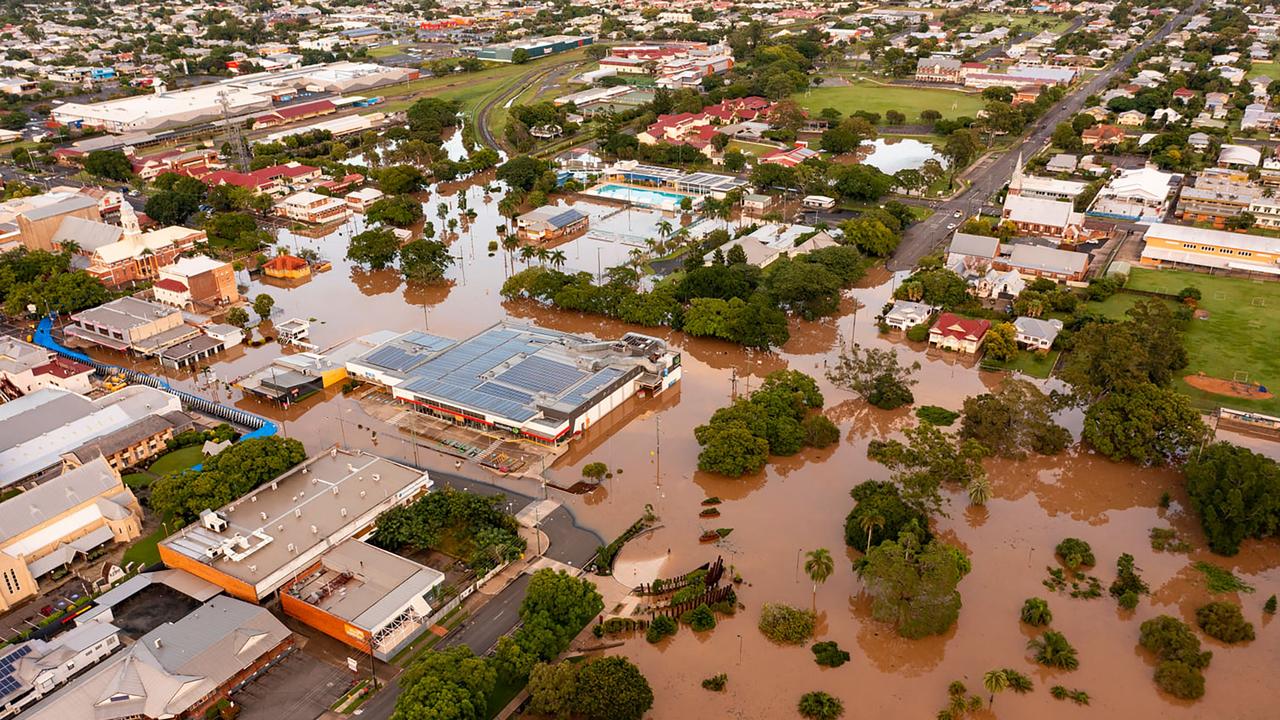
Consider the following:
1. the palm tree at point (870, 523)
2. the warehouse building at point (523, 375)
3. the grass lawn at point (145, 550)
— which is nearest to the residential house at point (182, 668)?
the grass lawn at point (145, 550)

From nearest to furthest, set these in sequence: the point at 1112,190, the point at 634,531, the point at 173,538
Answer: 1. the point at 173,538
2. the point at 634,531
3. the point at 1112,190

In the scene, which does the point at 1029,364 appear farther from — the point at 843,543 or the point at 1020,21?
the point at 1020,21

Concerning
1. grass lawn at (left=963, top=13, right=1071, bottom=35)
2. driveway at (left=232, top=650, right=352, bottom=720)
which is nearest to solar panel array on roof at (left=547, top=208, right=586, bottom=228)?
driveway at (left=232, top=650, right=352, bottom=720)

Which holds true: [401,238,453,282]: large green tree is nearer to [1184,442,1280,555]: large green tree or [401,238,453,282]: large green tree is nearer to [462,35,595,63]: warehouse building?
[1184,442,1280,555]: large green tree

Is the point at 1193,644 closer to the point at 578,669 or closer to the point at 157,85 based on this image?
the point at 578,669

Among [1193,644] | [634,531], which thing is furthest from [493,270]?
[1193,644]

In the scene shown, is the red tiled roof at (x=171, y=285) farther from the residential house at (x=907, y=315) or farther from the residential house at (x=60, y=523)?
the residential house at (x=907, y=315)
